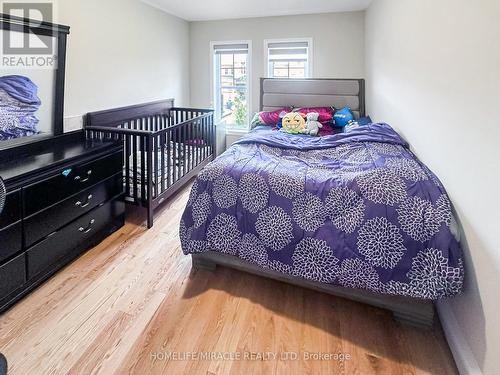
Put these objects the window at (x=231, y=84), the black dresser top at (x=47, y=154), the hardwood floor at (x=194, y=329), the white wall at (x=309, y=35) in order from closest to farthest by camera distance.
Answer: the hardwood floor at (x=194, y=329) → the black dresser top at (x=47, y=154) → the white wall at (x=309, y=35) → the window at (x=231, y=84)

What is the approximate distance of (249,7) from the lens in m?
3.84

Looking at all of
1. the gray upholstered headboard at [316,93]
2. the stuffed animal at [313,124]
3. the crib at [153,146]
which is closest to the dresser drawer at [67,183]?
the crib at [153,146]

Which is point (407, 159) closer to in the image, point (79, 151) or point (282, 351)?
point (282, 351)

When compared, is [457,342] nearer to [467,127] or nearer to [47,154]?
[467,127]

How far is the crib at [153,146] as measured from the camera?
263 centimetres

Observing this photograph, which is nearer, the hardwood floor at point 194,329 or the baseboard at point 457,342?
the baseboard at point 457,342

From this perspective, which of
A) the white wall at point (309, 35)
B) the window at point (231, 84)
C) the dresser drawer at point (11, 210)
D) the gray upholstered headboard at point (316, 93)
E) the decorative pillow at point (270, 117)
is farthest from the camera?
the window at point (231, 84)

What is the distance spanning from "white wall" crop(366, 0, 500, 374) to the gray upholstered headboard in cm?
174

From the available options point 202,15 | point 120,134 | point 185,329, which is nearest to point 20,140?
point 120,134

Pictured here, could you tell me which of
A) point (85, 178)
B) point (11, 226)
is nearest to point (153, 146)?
point (85, 178)

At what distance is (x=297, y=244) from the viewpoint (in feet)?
5.55

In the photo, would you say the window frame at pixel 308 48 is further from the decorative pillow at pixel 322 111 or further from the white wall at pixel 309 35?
the decorative pillow at pixel 322 111

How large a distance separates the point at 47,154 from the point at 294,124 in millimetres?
2334
